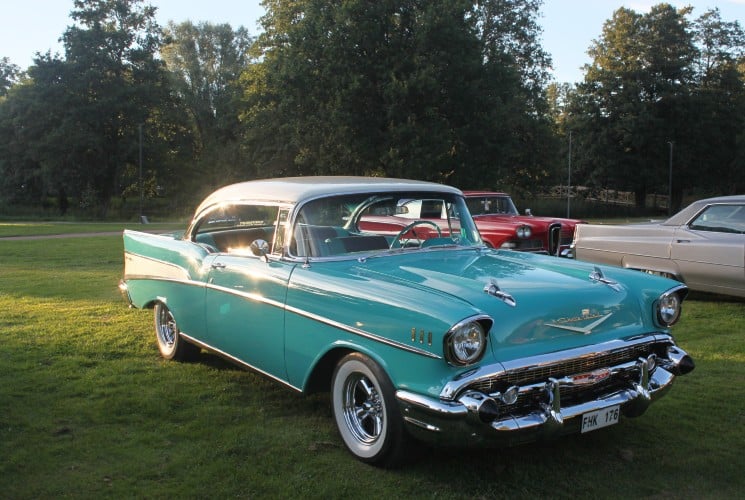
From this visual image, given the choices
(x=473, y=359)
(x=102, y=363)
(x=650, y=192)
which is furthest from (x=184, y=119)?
(x=473, y=359)

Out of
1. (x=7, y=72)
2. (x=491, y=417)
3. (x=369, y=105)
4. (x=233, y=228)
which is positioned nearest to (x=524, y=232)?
(x=233, y=228)

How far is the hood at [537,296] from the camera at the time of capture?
11.3ft

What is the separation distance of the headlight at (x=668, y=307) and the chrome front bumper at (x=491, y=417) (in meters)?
0.72

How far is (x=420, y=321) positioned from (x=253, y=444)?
148 centimetres

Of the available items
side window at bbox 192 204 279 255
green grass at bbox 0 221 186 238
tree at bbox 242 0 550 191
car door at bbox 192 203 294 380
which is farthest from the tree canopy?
car door at bbox 192 203 294 380

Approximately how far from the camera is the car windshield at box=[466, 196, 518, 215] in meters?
12.6

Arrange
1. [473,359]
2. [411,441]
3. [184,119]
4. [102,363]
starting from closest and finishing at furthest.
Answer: [473,359], [411,441], [102,363], [184,119]

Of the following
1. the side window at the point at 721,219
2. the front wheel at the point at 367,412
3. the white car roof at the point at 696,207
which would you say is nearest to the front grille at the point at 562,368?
the front wheel at the point at 367,412

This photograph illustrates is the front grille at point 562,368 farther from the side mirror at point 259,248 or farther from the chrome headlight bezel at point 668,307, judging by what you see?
the side mirror at point 259,248

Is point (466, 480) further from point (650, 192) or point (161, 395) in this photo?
point (650, 192)

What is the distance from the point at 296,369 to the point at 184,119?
162ft

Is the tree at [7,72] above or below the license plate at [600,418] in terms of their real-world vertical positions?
above

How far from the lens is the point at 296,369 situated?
→ 414 cm

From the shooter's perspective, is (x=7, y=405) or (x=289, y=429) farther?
(x=7, y=405)
